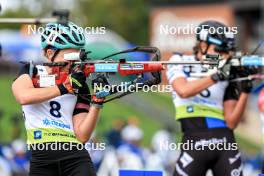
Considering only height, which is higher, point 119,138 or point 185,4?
point 185,4

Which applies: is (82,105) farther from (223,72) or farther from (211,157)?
(211,157)

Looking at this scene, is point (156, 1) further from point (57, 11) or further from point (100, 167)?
point (57, 11)

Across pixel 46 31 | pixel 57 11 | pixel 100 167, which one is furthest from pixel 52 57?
pixel 100 167

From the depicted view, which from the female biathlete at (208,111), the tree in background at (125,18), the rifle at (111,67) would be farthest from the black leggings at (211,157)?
the tree in background at (125,18)

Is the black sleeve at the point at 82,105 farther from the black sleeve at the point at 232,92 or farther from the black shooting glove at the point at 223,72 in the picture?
the black sleeve at the point at 232,92

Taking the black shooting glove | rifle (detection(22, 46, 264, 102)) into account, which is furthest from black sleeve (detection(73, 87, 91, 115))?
the black shooting glove

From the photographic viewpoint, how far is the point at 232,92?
920 cm

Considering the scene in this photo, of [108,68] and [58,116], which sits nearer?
[108,68]

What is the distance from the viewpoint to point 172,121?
3117cm

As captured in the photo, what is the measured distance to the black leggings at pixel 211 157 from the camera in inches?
348

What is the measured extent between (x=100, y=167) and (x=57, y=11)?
5.86 m

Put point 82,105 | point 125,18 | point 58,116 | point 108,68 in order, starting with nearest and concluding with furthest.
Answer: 1. point 108,68
2. point 58,116
3. point 82,105
4. point 125,18

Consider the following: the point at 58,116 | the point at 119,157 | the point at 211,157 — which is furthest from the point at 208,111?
the point at 119,157

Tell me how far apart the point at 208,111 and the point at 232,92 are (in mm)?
368
